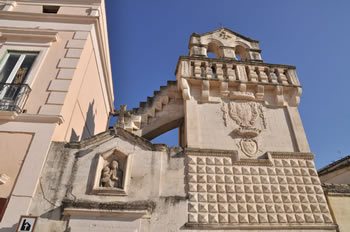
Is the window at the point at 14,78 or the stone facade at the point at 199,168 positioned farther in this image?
the window at the point at 14,78

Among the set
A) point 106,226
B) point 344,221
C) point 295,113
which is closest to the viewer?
point 106,226

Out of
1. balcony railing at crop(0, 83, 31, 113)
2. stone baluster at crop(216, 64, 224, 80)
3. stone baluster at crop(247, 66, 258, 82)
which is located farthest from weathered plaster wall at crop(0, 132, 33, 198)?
stone baluster at crop(247, 66, 258, 82)

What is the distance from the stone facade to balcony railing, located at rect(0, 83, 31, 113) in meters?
1.65

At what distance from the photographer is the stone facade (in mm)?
5891

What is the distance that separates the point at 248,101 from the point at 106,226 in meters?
5.64

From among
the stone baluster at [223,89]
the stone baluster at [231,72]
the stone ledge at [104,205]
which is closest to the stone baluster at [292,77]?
the stone baluster at [231,72]

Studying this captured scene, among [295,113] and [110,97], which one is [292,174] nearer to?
[295,113]

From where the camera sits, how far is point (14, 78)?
7797 millimetres

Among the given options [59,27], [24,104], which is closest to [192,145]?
[24,104]

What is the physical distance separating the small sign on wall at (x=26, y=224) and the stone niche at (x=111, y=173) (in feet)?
4.35

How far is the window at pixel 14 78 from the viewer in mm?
7098

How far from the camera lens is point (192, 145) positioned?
23.6 feet

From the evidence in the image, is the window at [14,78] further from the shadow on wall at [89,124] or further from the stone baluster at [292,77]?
the stone baluster at [292,77]

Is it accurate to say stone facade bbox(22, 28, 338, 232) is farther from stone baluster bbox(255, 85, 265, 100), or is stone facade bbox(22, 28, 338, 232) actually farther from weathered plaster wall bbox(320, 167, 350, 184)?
weathered plaster wall bbox(320, 167, 350, 184)
